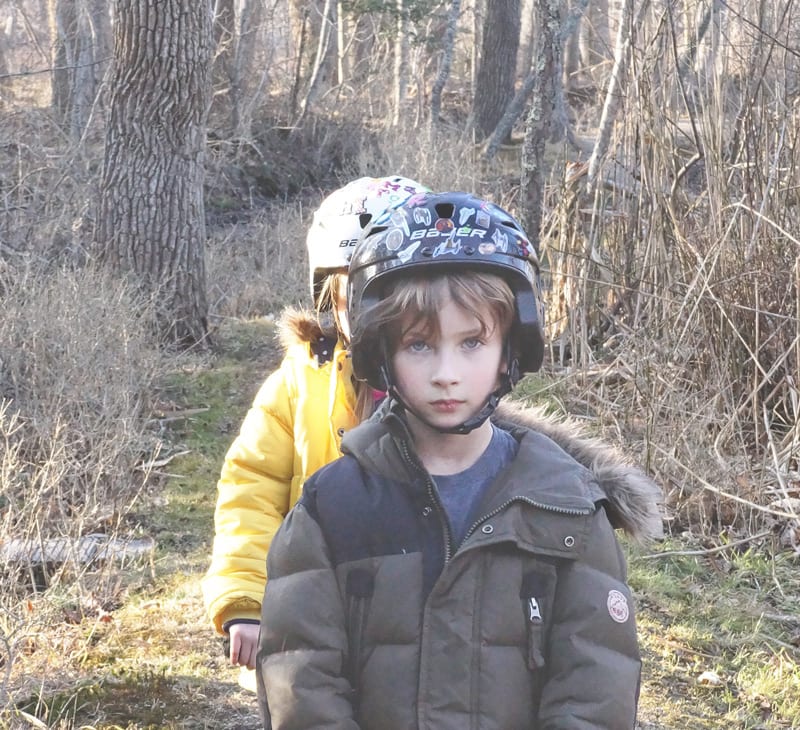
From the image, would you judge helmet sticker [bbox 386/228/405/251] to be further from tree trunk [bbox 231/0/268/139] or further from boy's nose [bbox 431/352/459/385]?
tree trunk [bbox 231/0/268/139]

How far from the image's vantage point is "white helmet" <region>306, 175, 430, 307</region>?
297cm

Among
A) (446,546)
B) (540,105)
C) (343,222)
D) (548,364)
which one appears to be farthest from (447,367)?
(540,105)

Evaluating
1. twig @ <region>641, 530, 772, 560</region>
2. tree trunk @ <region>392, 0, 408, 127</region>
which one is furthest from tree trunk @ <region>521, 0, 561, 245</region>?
tree trunk @ <region>392, 0, 408, 127</region>

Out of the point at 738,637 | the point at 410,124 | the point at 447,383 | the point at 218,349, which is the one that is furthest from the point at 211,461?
the point at 410,124

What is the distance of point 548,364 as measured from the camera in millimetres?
7812

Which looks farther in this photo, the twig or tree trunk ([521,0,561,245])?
tree trunk ([521,0,561,245])

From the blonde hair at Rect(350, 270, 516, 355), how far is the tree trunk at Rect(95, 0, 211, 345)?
6.14 m

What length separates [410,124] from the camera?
16469 millimetres

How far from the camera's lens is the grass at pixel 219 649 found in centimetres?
380

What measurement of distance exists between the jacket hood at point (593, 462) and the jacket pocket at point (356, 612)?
23 centimetres

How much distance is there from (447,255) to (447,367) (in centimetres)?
22

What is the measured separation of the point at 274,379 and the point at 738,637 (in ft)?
9.00

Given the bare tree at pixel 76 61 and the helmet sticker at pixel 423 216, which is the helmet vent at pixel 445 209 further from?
the bare tree at pixel 76 61

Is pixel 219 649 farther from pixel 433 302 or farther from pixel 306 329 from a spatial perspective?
pixel 433 302
